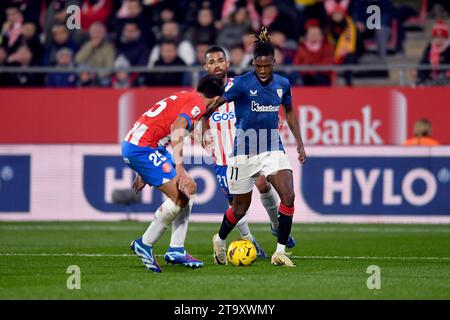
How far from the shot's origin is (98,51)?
70.5ft

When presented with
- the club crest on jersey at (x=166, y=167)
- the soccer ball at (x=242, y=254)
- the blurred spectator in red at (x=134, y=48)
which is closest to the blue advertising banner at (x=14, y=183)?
the blurred spectator in red at (x=134, y=48)

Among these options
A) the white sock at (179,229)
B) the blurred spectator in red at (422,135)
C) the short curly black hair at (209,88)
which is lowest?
the white sock at (179,229)

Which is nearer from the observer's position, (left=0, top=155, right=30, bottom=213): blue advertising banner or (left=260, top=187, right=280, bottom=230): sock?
(left=260, top=187, right=280, bottom=230): sock

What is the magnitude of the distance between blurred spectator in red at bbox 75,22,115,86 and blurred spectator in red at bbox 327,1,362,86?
456 centimetres

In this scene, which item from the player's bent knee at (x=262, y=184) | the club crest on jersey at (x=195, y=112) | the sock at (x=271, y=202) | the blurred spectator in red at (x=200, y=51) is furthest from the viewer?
the blurred spectator in red at (x=200, y=51)

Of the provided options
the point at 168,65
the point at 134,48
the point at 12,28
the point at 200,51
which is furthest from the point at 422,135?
the point at 12,28

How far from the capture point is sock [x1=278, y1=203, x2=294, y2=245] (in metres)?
11.7

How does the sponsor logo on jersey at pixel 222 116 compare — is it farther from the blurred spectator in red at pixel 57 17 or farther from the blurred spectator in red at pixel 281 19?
the blurred spectator in red at pixel 57 17

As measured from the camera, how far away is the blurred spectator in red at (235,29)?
68.6ft

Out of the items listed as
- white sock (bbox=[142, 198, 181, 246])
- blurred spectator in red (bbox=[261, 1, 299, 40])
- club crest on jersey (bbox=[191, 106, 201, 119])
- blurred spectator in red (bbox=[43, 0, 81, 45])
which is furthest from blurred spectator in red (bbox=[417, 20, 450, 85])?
white sock (bbox=[142, 198, 181, 246])

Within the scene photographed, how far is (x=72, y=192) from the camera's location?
1878cm

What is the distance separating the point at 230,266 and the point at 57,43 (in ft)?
36.7

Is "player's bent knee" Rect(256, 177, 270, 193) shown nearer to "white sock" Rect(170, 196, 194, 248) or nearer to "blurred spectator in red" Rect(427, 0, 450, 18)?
"white sock" Rect(170, 196, 194, 248)

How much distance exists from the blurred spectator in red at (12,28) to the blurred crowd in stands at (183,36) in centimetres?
2
